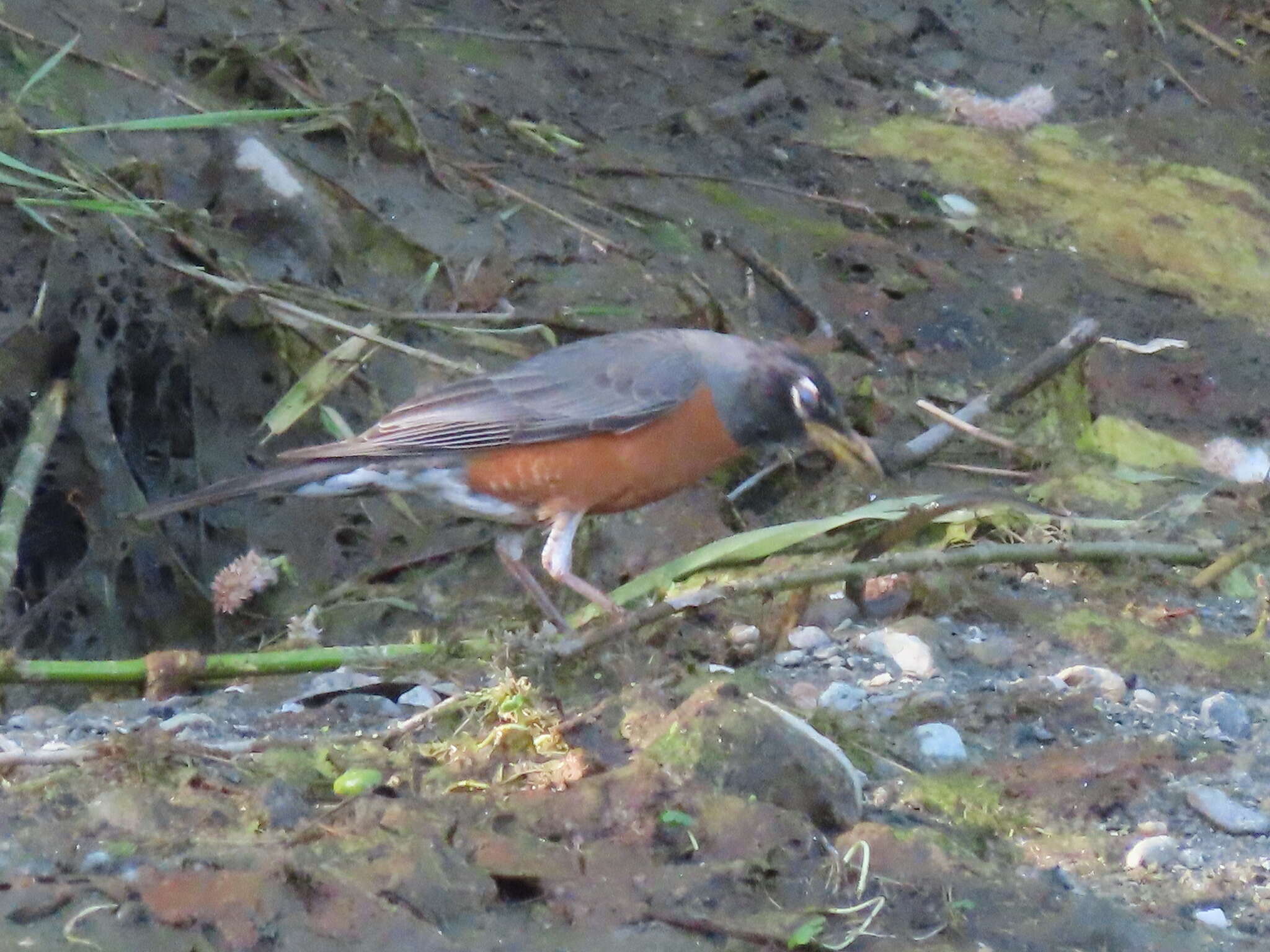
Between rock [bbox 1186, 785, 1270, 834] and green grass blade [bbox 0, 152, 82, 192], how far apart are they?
3243mm

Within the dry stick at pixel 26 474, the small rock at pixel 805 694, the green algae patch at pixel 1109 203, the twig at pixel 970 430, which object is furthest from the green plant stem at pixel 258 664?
the green algae patch at pixel 1109 203

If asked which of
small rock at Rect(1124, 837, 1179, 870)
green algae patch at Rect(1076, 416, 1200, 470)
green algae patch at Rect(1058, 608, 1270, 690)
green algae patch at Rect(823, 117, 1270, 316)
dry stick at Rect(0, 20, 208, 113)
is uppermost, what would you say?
dry stick at Rect(0, 20, 208, 113)

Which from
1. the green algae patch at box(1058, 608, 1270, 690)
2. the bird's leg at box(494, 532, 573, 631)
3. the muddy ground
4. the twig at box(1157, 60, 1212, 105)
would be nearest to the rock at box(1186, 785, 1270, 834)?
the muddy ground

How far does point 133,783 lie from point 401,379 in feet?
9.23

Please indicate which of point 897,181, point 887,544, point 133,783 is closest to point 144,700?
point 133,783

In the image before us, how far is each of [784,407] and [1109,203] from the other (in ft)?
11.5

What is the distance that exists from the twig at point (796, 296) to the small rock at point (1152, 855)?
3283mm

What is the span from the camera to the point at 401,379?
5.39 meters

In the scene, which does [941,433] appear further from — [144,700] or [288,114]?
[144,700]

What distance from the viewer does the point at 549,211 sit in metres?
6.13

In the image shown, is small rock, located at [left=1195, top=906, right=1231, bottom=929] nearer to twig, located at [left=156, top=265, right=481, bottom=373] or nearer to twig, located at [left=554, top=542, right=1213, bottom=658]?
twig, located at [left=554, top=542, right=1213, bottom=658]

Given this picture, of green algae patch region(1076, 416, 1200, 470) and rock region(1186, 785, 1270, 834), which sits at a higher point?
rock region(1186, 785, 1270, 834)

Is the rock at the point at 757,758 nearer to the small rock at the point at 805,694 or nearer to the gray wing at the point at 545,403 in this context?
the small rock at the point at 805,694

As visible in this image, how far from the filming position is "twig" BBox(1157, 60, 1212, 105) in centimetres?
852
